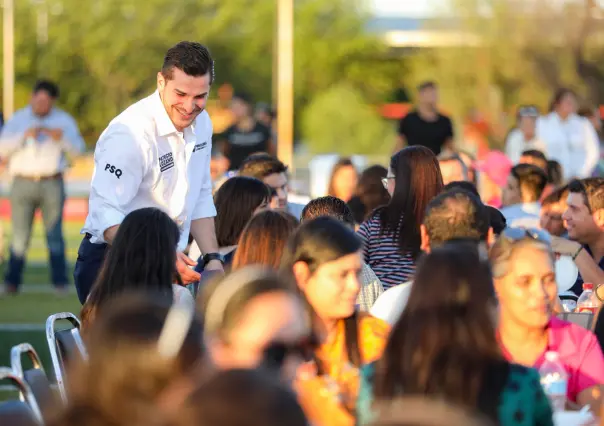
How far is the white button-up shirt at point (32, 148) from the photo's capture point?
13.7 meters

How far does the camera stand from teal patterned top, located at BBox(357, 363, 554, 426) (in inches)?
144

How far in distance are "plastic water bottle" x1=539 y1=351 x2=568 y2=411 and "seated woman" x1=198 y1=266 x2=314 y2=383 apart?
140cm

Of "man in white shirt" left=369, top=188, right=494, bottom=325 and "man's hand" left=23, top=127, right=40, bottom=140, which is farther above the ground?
"man's hand" left=23, top=127, right=40, bottom=140

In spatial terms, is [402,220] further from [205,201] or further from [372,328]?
[372,328]

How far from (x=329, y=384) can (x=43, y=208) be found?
33.7 ft

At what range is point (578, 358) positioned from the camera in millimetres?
4434

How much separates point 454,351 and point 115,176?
128 inches

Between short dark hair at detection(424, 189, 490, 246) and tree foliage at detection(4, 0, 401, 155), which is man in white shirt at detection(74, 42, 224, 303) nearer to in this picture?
short dark hair at detection(424, 189, 490, 246)

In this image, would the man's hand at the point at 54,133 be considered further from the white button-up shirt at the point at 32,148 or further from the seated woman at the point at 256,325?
the seated woman at the point at 256,325

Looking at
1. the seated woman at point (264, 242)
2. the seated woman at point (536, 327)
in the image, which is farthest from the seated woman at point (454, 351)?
the seated woman at point (264, 242)

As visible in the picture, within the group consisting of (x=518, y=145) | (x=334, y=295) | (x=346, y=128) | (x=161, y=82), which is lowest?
(x=334, y=295)

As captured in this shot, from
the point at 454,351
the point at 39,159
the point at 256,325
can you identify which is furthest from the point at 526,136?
the point at 256,325

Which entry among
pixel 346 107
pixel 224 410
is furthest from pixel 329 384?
pixel 346 107

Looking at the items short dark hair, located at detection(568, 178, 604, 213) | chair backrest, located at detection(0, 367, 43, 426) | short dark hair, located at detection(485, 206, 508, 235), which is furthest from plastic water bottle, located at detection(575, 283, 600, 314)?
chair backrest, located at detection(0, 367, 43, 426)
